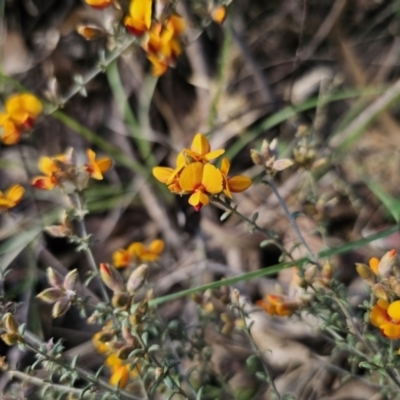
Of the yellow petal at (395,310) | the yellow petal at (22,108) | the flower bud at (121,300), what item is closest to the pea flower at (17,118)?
the yellow petal at (22,108)

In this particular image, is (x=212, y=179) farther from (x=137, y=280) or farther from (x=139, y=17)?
(x=139, y=17)

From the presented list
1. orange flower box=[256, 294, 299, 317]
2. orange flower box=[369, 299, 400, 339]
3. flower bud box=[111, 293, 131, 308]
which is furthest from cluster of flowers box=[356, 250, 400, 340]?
flower bud box=[111, 293, 131, 308]

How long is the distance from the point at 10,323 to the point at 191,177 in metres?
0.72

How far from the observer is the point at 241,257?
3.36 m

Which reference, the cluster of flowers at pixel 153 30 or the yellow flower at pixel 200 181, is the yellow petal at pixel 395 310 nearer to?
the yellow flower at pixel 200 181

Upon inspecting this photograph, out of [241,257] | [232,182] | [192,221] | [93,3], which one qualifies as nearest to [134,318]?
[232,182]

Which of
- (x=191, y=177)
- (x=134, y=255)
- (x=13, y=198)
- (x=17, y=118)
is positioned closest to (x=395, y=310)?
(x=191, y=177)

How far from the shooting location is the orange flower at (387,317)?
1.70 metres

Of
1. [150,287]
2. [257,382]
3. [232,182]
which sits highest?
[232,182]

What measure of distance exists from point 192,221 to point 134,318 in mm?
1769

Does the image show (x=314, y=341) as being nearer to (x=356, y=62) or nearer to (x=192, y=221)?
(x=192, y=221)

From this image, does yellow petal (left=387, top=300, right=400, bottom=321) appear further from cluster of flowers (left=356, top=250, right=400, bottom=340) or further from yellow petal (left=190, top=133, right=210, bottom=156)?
yellow petal (left=190, top=133, right=210, bottom=156)

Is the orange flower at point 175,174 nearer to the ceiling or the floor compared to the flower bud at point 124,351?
nearer to the ceiling

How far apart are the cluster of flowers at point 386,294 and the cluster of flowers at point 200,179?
48 centimetres
